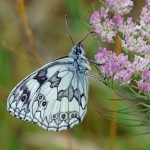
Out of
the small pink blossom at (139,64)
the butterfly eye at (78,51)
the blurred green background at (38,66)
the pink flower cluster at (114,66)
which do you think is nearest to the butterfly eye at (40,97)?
the butterfly eye at (78,51)

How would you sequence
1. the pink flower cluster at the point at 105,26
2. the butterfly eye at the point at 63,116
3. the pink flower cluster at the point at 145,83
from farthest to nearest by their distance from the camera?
the butterfly eye at the point at 63,116 → the pink flower cluster at the point at 105,26 → the pink flower cluster at the point at 145,83

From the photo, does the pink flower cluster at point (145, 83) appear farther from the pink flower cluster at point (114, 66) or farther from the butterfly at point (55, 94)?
the butterfly at point (55, 94)

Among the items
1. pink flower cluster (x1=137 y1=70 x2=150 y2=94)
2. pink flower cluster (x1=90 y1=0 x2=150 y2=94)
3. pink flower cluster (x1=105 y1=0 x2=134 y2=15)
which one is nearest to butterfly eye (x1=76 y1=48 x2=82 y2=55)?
pink flower cluster (x1=90 y1=0 x2=150 y2=94)

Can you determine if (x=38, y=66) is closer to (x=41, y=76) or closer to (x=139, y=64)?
(x=41, y=76)

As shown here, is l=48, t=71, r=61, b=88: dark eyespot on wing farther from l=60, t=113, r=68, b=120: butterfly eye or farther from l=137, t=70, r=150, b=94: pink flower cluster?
l=137, t=70, r=150, b=94: pink flower cluster

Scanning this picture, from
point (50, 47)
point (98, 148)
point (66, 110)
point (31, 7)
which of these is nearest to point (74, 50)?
point (66, 110)

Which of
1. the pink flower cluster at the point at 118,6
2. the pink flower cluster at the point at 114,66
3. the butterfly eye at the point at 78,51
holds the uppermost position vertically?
the pink flower cluster at the point at 118,6

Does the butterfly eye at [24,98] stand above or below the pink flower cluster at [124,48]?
below

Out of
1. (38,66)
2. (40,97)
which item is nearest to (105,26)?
(40,97)
